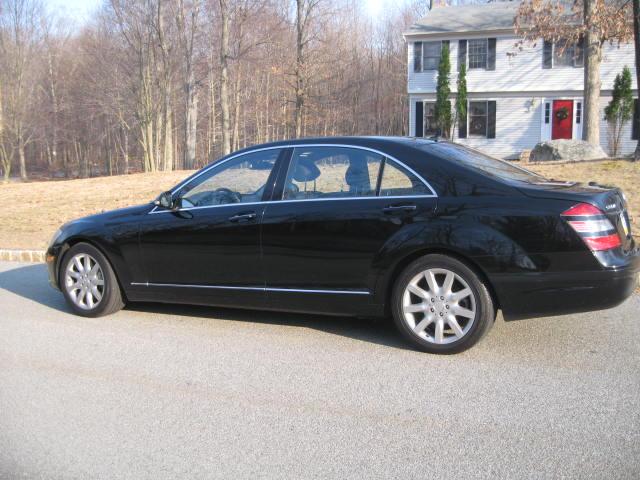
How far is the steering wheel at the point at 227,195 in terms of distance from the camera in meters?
5.64

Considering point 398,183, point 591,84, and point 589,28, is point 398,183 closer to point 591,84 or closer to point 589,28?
point 589,28

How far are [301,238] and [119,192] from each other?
43.1ft

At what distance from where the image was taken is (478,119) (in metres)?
29.7

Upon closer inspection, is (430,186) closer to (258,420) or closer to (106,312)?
(258,420)

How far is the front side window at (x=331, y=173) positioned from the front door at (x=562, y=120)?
25.5 meters

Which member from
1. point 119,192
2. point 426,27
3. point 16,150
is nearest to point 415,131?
point 426,27

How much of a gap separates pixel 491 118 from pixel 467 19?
5009 millimetres

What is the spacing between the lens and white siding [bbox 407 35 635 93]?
90.5 ft

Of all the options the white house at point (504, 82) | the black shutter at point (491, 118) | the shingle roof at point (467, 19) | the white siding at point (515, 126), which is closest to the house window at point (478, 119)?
the white house at point (504, 82)

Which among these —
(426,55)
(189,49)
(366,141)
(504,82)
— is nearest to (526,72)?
(504,82)

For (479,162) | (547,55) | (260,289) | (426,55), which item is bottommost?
(260,289)

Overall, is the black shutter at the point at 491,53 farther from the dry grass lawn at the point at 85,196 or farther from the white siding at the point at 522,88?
the dry grass lawn at the point at 85,196

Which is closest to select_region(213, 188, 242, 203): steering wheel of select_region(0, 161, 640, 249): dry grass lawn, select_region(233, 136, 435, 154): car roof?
select_region(233, 136, 435, 154): car roof

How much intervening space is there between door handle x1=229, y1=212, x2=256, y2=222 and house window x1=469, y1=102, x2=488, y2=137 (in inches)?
1022
